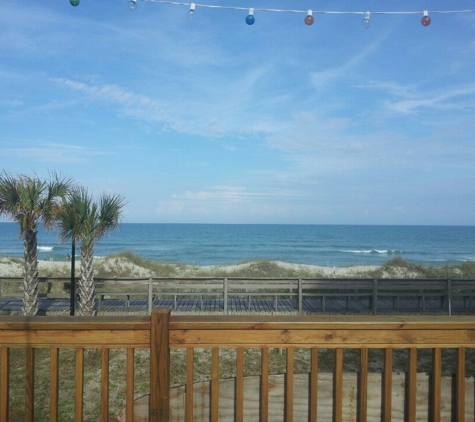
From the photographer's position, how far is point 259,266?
72.6 feet

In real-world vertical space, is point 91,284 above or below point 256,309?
above

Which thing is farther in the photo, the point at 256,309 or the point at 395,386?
the point at 256,309

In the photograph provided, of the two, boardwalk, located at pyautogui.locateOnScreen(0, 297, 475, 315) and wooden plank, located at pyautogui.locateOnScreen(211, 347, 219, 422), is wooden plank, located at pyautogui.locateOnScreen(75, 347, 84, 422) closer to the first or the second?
wooden plank, located at pyautogui.locateOnScreen(211, 347, 219, 422)

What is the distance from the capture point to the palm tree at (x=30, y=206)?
7840 mm

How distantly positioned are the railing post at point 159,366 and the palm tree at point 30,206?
689cm

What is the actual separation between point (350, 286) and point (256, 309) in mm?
2170

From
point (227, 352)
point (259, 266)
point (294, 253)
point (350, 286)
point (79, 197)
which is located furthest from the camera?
point (294, 253)

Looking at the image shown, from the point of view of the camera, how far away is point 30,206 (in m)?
7.89

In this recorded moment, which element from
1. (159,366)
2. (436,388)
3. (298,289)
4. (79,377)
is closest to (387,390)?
(436,388)

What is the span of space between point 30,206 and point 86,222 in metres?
1.05

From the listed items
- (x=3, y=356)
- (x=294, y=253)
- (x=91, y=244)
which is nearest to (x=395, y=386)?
(x=3, y=356)

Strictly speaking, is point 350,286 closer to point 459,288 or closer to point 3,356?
point 459,288

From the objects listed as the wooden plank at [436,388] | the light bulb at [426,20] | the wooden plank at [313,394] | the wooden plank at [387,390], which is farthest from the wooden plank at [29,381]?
the light bulb at [426,20]

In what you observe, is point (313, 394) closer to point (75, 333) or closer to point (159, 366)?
point (159, 366)
